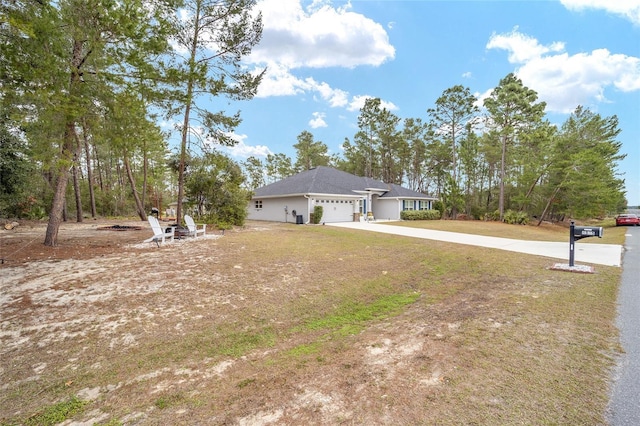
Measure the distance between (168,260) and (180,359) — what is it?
15.9 ft

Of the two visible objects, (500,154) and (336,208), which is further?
(500,154)

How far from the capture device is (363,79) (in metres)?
26.6

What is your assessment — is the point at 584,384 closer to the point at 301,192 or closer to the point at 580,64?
the point at 301,192

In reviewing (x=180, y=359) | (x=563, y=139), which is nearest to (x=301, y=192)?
(x=180, y=359)

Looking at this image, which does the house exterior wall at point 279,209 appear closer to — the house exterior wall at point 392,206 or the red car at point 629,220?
the house exterior wall at point 392,206

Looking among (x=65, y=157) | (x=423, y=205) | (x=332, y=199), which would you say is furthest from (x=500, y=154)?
(x=65, y=157)

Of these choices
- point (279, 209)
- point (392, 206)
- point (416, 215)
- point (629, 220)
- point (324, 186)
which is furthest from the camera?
point (392, 206)

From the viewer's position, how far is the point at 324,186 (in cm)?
2217

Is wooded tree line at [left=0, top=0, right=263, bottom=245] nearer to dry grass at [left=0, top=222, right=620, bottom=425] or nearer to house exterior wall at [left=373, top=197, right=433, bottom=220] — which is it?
dry grass at [left=0, top=222, right=620, bottom=425]

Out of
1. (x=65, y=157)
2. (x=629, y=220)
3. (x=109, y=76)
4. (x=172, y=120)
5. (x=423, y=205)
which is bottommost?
(x=629, y=220)

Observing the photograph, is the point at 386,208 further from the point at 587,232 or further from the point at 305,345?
the point at 305,345

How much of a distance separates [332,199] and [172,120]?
12.4 metres

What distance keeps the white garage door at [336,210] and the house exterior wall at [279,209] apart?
1327 millimetres

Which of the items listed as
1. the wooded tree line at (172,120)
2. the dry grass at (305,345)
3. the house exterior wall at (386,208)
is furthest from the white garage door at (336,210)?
the dry grass at (305,345)
